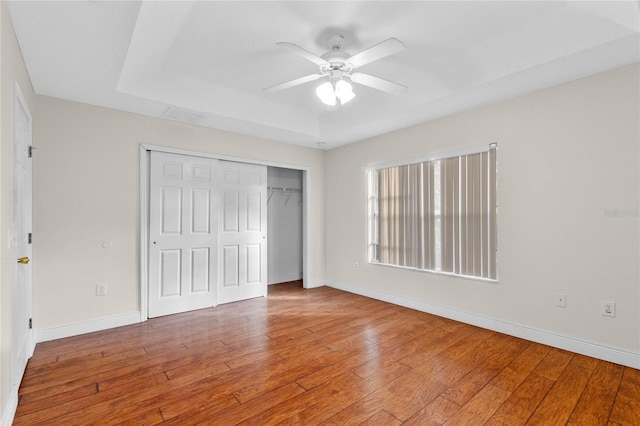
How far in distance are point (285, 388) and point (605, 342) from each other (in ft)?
9.04

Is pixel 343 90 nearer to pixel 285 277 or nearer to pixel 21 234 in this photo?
pixel 21 234

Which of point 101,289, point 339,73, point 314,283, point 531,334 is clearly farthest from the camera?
point 314,283

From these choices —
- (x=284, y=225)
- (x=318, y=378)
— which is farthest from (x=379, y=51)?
(x=284, y=225)

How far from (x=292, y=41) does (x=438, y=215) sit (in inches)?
104

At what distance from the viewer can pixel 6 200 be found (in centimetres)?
183

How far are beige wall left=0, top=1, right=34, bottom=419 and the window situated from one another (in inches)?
155

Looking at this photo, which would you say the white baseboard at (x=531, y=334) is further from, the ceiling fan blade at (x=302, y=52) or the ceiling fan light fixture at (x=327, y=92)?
the ceiling fan blade at (x=302, y=52)

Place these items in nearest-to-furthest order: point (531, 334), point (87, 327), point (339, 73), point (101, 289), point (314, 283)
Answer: point (339, 73)
point (531, 334)
point (87, 327)
point (101, 289)
point (314, 283)

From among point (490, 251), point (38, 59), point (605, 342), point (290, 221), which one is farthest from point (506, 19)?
point (290, 221)

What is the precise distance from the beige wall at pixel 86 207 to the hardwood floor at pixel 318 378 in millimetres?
400

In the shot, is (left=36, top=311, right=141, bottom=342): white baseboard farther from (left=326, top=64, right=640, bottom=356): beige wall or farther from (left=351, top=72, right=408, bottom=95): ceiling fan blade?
(left=326, top=64, right=640, bottom=356): beige wall

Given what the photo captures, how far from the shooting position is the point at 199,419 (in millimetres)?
1894

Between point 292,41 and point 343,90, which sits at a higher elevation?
point 292,41

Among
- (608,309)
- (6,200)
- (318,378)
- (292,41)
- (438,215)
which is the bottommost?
(318,378)
